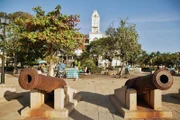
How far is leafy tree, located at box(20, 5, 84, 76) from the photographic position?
49.1 ft

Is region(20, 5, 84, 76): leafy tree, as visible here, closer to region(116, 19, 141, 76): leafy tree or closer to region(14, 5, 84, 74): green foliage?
region(14, 5, 84, 74): green foliage

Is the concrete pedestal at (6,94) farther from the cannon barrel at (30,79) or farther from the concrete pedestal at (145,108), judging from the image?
the concrete pedestal at (145,108)

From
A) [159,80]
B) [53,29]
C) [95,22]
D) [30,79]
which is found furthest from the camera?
[95,22]

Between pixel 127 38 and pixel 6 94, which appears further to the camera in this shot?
pixel 127 38

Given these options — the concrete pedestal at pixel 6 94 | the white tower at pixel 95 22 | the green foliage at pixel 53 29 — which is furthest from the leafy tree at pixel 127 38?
the white tower at pixel 95 22

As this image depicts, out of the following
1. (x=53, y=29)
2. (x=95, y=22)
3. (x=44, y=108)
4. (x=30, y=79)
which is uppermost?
(x=95, y=22)

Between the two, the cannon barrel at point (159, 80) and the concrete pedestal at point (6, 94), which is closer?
the cannon barrel at point (159, 80)

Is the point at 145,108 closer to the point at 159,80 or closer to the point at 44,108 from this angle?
the point at 159,80

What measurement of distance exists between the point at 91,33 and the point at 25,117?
66.3 m

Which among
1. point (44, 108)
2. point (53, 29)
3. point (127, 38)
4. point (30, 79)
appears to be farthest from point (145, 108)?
point (127, 38)

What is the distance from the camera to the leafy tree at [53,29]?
49.1 feet

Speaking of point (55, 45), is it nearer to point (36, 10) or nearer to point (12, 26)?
point (36, 10)

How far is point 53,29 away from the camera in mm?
15047

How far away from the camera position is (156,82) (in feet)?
14.8
